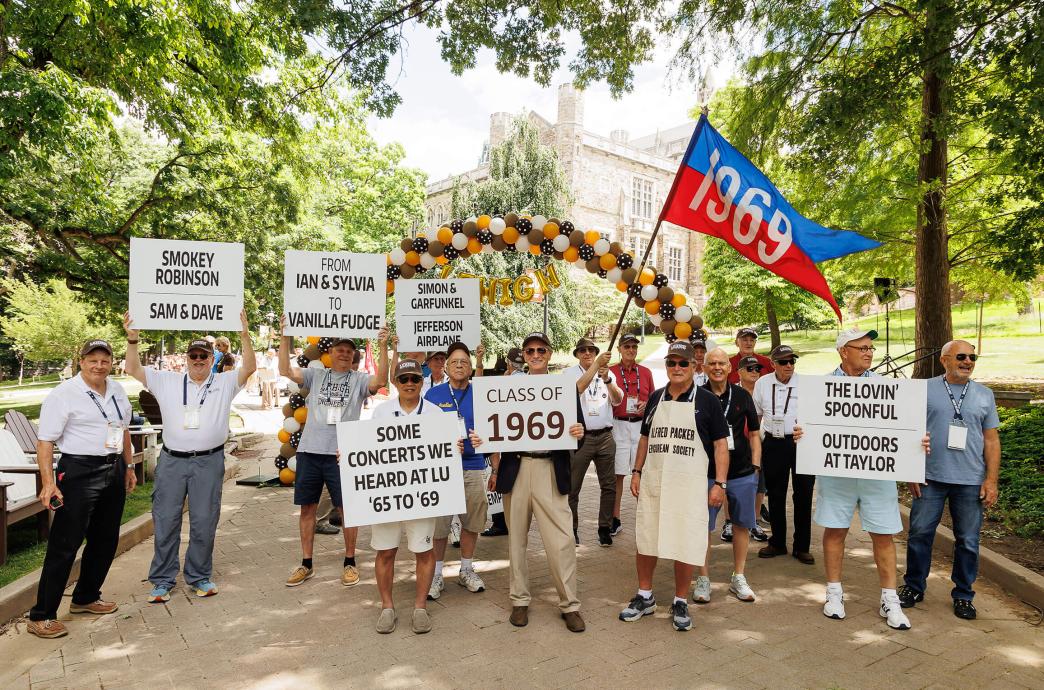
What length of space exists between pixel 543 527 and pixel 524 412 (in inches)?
36.0

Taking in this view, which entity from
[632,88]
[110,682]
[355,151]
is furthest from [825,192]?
[355,151]

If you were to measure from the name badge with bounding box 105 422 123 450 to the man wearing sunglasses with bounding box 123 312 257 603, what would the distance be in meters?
0.39

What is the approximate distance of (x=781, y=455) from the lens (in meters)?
6.80

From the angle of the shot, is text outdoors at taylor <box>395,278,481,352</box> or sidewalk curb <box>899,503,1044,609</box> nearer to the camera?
sidewalk curb <box>899,503,1044,609</box>

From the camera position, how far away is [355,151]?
35.8 metres

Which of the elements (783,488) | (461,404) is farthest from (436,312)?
(783,488)

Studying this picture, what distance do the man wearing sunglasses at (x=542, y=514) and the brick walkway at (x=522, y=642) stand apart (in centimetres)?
22

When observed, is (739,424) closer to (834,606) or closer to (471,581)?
(834,606)

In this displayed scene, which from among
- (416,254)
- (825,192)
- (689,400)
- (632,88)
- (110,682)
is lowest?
(110,682)

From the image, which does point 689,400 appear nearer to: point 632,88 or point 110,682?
point 110,682

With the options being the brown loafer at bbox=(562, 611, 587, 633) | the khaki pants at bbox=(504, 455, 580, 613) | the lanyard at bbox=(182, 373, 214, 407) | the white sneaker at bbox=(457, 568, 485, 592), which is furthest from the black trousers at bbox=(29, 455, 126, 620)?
the brown loafer at bbox=(562, 611, 587, 633)

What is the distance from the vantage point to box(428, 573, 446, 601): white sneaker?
18.4ft

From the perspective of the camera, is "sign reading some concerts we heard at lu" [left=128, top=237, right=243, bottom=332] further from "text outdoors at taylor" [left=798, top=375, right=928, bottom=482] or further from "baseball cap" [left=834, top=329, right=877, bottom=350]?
"baseball cap" [left=834, top=329, right=877, bottom=350]

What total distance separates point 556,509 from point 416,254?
15.4ft
